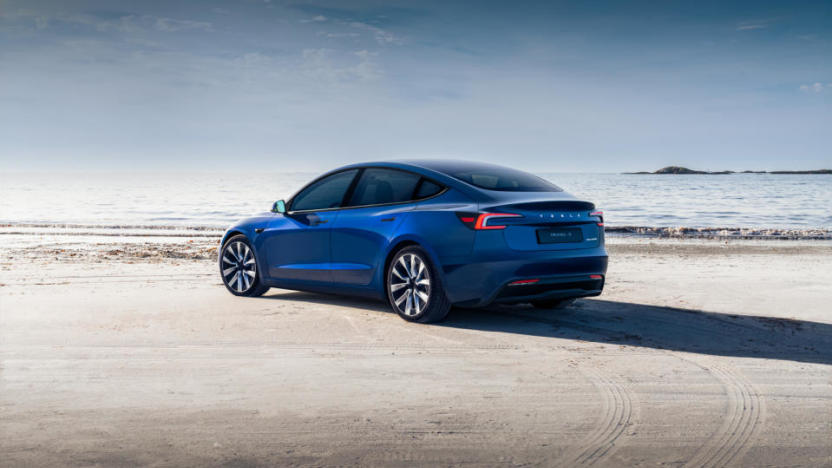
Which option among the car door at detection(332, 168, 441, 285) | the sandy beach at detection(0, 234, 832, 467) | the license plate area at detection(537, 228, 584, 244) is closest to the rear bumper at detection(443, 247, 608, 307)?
the license plate area at detection(537, 228, 584, 244)

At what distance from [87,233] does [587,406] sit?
20.5 meters

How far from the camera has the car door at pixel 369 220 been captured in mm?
8055

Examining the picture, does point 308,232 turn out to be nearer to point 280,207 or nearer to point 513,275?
point 280,207

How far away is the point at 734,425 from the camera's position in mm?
4516

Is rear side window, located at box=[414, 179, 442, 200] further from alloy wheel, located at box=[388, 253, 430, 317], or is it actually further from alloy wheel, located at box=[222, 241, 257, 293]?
alloy wheel, located at box=[222, 241, 257, 293]

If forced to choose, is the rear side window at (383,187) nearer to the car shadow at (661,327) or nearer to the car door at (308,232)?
the car door at (308,232)

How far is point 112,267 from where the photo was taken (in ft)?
42.9

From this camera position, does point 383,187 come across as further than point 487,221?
Yes

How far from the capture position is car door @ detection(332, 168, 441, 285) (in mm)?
8055

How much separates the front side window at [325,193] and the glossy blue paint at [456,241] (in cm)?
8

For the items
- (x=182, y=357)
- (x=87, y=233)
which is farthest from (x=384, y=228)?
(x=87, y=233)

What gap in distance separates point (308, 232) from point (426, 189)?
169 cm

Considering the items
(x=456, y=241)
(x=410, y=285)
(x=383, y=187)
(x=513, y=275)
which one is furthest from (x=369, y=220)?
(x=513, y=275)

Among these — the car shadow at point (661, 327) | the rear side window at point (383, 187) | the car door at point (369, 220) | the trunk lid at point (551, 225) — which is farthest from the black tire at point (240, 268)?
the trunk lid at point (551, 225)
